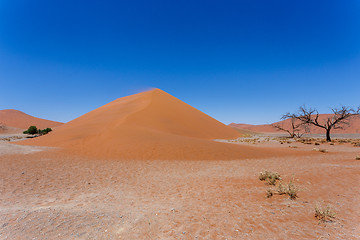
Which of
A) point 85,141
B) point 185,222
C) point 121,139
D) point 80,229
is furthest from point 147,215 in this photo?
point 85,141

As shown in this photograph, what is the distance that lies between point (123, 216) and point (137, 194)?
175cm

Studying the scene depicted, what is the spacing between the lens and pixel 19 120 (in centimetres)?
8019

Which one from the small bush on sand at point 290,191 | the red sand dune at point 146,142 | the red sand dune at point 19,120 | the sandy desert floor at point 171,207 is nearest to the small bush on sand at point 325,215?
the sandy desert floor at point 171,207

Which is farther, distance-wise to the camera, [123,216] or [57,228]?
[123,216]

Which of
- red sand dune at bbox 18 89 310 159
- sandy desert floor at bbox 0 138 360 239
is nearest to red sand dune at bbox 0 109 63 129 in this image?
red sand dune at bbox 18 89 310 159

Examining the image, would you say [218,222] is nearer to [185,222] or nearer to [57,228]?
[185,222]

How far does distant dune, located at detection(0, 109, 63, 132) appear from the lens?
75.7 m

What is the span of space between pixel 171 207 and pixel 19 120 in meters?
106

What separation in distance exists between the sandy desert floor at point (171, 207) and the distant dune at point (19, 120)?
9143cm

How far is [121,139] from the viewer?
1680 centimetres

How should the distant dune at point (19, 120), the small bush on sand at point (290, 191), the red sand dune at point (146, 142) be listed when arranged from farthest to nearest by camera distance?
the distant dune at point (19, 120) → the red sand dune at point (146, 142) → the small bush on sand at point (290, 191)

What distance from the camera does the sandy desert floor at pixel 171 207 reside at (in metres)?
3.40

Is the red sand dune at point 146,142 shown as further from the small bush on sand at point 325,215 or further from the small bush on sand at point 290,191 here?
the small bush on sand at point 325,215

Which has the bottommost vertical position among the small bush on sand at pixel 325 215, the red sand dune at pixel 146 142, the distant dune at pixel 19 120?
the small bush on sand at pixel 325 215
